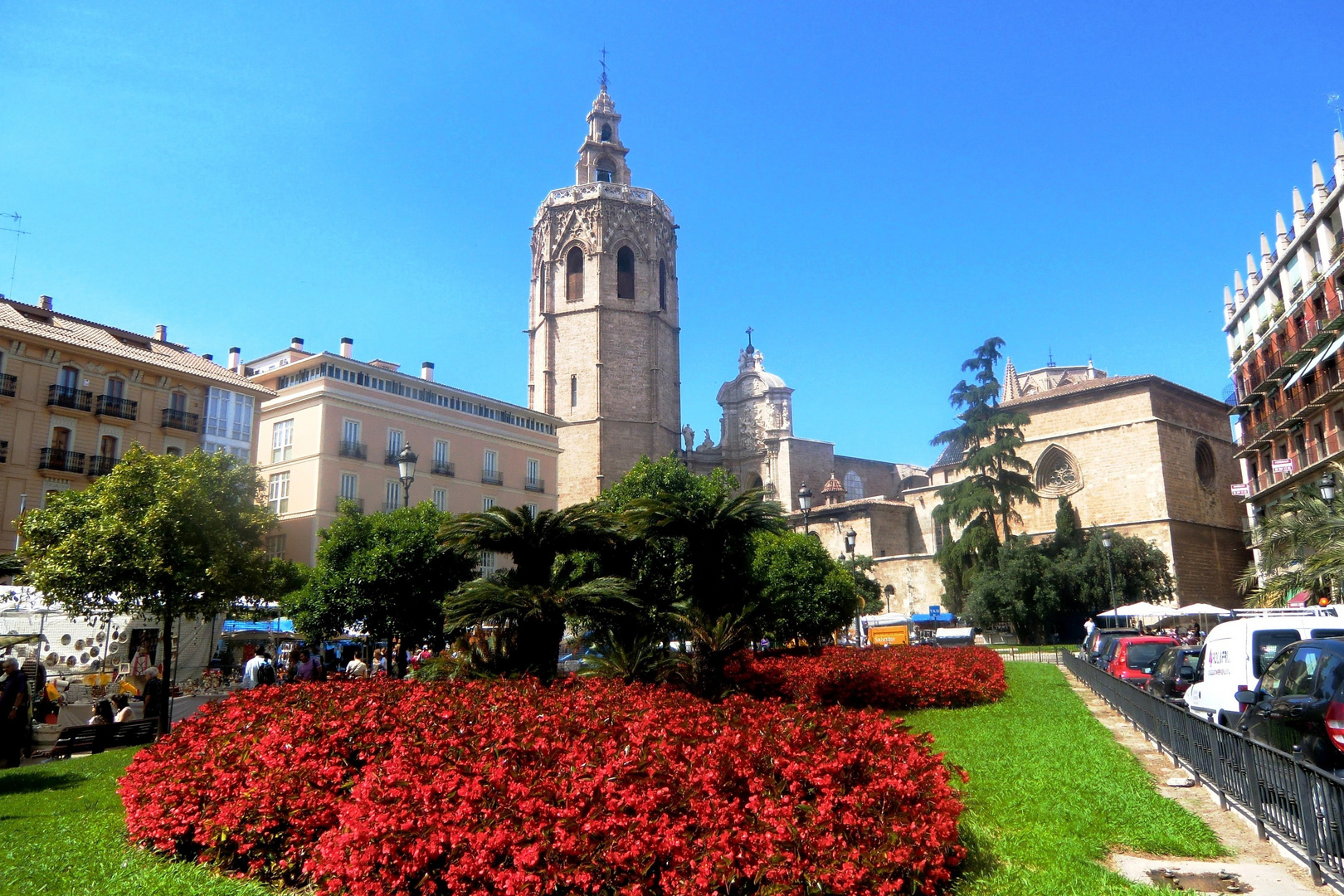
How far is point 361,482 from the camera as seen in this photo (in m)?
37.7

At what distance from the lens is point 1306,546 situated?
19.9m

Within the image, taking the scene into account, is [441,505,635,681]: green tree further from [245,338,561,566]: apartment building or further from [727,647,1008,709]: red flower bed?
[245,338,561,566]: apartment building

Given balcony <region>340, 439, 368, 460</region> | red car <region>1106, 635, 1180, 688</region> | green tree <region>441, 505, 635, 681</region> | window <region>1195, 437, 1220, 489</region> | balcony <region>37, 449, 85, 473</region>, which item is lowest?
red car <region>1106, 635, 1180, 688</region>

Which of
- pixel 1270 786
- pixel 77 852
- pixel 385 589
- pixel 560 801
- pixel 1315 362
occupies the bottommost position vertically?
pixel 77 852

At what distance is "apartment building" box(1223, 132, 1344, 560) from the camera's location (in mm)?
32312

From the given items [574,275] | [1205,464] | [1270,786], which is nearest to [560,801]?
[1270,786]

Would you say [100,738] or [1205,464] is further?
[1205,464]

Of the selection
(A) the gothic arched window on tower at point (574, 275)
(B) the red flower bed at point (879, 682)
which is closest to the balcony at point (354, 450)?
(B) the red flower bed at point (879, 682)

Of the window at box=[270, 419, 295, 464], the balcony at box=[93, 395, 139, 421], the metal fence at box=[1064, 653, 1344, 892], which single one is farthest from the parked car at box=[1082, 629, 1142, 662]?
the balcony at box=[93, 395, 139, 421]

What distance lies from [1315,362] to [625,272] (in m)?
41.9

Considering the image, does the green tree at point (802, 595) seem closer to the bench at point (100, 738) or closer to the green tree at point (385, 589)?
the green tree at point (385, 589)

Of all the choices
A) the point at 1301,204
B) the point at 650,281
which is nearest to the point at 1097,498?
the point at 1301,204

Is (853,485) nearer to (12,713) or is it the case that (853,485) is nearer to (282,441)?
(282,441)

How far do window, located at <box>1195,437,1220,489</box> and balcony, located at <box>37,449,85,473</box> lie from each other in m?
51.8
